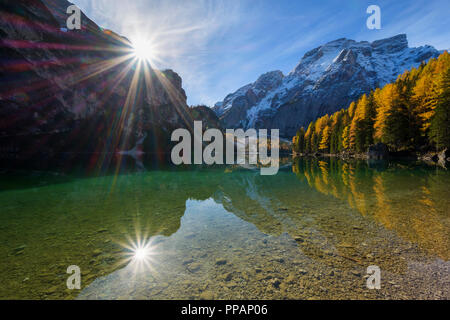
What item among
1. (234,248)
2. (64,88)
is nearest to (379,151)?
(234,248)

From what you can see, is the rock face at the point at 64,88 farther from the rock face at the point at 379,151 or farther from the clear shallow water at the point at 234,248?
the rock face at the point at 379,151

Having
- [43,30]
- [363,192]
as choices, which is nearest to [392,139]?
[363,192]

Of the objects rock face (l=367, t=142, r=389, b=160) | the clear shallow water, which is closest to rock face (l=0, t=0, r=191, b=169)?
the clear shallow water

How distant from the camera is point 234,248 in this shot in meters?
5.30

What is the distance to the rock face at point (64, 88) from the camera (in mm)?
40250

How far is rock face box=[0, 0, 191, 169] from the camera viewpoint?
4025 cm

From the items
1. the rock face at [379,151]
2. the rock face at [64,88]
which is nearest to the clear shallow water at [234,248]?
the rock face at [379,151]

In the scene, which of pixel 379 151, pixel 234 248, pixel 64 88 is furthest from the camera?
pixel 64 88

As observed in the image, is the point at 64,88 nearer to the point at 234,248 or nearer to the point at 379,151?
the point at 234,248

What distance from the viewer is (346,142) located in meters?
54.5

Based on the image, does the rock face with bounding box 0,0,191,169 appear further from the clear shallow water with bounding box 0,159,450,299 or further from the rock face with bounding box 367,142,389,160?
the rock face with bounding box 367,142,389,160

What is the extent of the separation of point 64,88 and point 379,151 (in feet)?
264

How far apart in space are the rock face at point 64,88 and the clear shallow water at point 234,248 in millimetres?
50980
